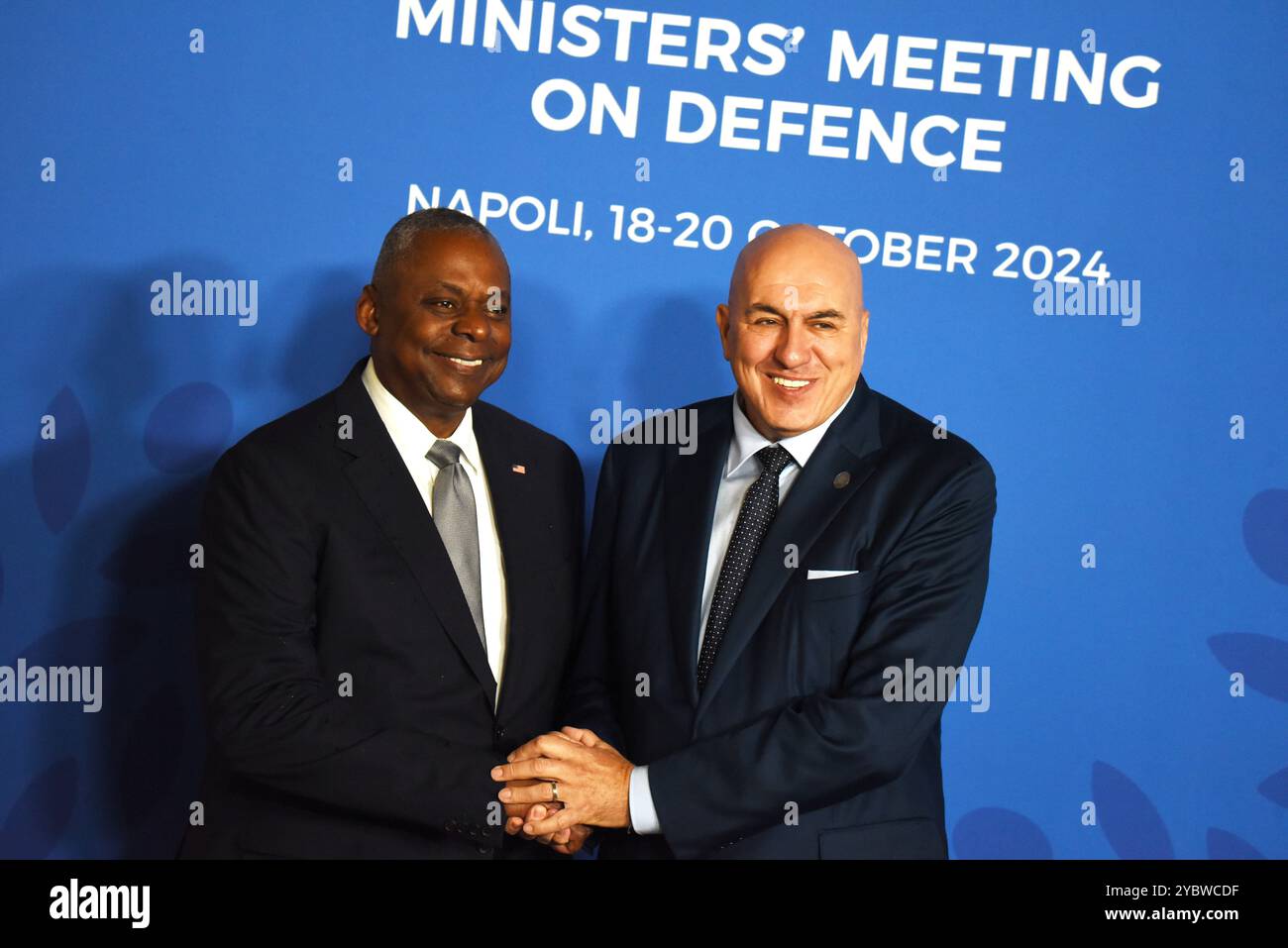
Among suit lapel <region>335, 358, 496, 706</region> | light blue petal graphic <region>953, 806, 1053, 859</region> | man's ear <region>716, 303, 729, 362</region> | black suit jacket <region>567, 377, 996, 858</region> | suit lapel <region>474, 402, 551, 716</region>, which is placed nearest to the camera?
black suit jacket <region>567, 377, 996, 858</region>

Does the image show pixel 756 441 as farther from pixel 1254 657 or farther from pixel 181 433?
pixel 1254 657

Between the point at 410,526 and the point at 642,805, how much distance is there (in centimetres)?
81

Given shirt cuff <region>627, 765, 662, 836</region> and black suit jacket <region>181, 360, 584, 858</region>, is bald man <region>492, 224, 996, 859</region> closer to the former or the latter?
shirt cuff <region>627, 765, 662, 836</region>

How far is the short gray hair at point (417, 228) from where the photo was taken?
3039mm

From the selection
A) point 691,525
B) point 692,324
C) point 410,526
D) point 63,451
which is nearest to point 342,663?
point 410,526

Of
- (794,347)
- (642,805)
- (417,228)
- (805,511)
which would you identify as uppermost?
(417,228)

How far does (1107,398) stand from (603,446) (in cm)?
152

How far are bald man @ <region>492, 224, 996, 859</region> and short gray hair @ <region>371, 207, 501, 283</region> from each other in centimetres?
65

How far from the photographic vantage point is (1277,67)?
4.01 metres

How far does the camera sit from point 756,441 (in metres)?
3.12

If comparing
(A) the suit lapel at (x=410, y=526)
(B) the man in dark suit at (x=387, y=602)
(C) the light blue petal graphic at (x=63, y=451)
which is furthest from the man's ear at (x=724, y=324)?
(C) the light blue petal graphic at (x=63, y=451)

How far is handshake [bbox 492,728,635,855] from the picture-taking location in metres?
2.84

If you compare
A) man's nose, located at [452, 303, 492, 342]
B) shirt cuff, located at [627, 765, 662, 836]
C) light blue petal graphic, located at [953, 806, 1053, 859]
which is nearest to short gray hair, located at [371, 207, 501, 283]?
man's nose, located at [452, 303, 492, 342]

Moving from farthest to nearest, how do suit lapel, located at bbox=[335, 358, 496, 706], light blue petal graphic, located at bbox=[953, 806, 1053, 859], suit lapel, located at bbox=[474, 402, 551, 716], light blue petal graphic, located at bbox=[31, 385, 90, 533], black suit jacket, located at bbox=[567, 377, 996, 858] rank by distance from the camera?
1. light blue petal graphic, located at bbox=[953, 806, 1053, 859]
2. light blue petal graphic, located at bbox=[31, 385, 90, 533]
3. suit lapel, located at bbox=[474, 402, 551, 716]
4. suit lapel, located at bbox=[335, 358, 496, 706]
5. black suit jacket, located at bbox=[567, 377, 996, 858]
